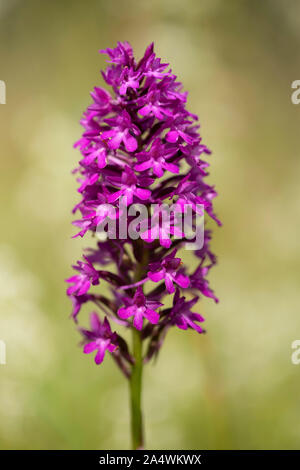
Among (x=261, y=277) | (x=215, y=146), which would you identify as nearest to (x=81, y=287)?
(x=261, y=277)

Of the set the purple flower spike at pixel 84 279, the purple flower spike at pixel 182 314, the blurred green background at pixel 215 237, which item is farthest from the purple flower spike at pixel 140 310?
the blurred green background at pixel 215 237

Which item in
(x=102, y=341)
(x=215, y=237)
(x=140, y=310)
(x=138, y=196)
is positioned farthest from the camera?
(x=215, y=237)

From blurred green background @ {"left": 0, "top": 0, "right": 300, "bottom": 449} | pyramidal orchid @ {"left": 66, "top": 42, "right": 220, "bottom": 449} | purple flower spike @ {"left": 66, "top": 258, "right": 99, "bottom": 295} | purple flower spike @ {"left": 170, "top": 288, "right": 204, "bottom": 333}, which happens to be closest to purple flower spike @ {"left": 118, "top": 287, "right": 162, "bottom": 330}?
pyramidal orchid @ {"left": 66, "top": 42, "right": 220, "bottom": 449}

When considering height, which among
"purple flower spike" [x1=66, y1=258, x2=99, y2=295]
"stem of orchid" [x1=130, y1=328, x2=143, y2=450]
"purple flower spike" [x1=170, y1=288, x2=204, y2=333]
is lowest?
"stem of orchid" [x1=130, y1=328, x2=143, y2=450]

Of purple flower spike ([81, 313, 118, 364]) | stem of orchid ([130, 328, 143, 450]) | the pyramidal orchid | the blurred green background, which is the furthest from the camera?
the blurred green background

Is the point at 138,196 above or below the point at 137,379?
above

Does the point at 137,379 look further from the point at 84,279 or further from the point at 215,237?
the point at 215,237

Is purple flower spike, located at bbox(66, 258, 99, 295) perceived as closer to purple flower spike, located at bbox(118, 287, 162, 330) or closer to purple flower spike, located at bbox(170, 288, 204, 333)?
purple flower spike, located at bbox(118, 287, 162, 330)

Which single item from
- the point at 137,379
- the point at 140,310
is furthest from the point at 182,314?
the point at 137,379
